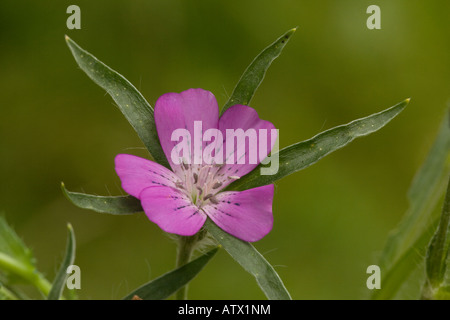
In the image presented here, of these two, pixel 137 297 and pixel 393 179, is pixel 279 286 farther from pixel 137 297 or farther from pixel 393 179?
pixel 393 179

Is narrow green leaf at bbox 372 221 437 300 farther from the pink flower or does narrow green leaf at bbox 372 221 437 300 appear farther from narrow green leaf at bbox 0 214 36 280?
narrow green leaf at bbox 0 214 36 280

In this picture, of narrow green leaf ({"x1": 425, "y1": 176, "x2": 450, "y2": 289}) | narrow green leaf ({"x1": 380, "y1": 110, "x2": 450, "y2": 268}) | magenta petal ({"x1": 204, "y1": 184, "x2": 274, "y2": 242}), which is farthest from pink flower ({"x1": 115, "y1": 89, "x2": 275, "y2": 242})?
narrow green leaf ({"x1": 380, "y1": 110, "x2": 450, "y2": 268})

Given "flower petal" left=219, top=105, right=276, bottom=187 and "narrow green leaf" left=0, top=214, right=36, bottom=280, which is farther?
"narrow green leaf" left=0, top=214, right=36, bottom=280

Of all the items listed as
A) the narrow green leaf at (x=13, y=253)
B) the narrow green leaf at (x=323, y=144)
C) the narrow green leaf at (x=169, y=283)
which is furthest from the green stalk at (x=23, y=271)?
the narrow green leaf at (x=323, y=144)

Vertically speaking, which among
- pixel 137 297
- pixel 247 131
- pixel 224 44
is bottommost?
pixel 137 297

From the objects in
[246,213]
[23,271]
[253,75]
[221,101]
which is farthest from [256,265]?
[221,101]
